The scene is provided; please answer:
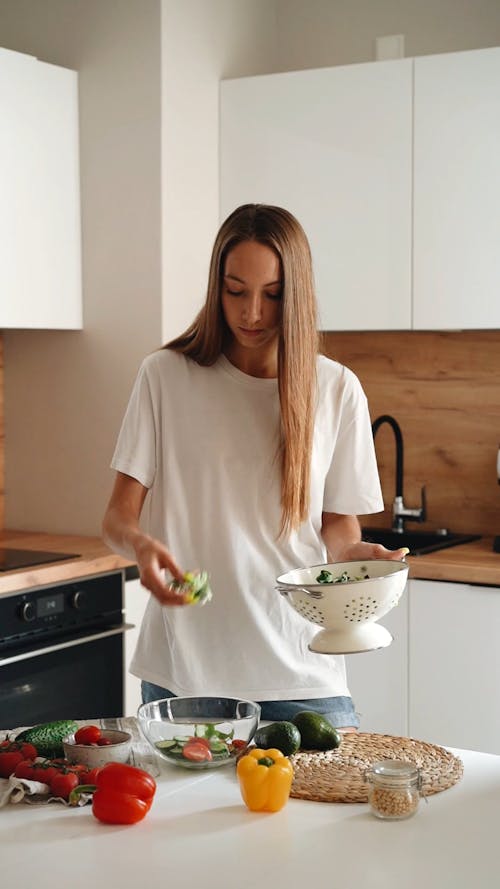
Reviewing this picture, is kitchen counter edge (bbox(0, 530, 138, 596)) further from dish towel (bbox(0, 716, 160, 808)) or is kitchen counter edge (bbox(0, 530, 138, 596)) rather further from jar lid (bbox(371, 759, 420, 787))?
jar lid (bbox(371, 759, 420, 787))

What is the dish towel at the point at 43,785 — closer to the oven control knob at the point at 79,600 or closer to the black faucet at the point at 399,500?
the oven control knob at the point at 79,600

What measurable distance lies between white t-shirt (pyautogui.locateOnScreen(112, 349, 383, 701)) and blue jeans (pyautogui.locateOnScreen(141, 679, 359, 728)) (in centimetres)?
2

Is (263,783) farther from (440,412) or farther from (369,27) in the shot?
(369,27)

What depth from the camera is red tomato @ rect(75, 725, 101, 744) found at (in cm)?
181

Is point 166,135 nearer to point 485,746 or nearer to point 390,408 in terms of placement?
point 390,408

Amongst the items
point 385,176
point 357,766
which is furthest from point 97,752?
point 385,176

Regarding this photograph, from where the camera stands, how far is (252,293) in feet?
6.97

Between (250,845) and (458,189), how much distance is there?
223cm

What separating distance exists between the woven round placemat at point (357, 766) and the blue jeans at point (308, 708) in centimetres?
13

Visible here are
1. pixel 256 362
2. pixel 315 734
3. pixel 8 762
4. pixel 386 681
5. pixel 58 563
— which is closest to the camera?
pixel 8 762

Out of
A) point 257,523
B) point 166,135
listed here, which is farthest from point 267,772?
point 166,135

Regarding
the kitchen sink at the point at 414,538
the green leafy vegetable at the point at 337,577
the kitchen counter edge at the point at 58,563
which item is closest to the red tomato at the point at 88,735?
the green leafy vegetable at the point at 337,577

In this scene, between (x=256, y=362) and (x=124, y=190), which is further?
(x=124, y=190)

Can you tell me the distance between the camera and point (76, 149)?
3535 mm
